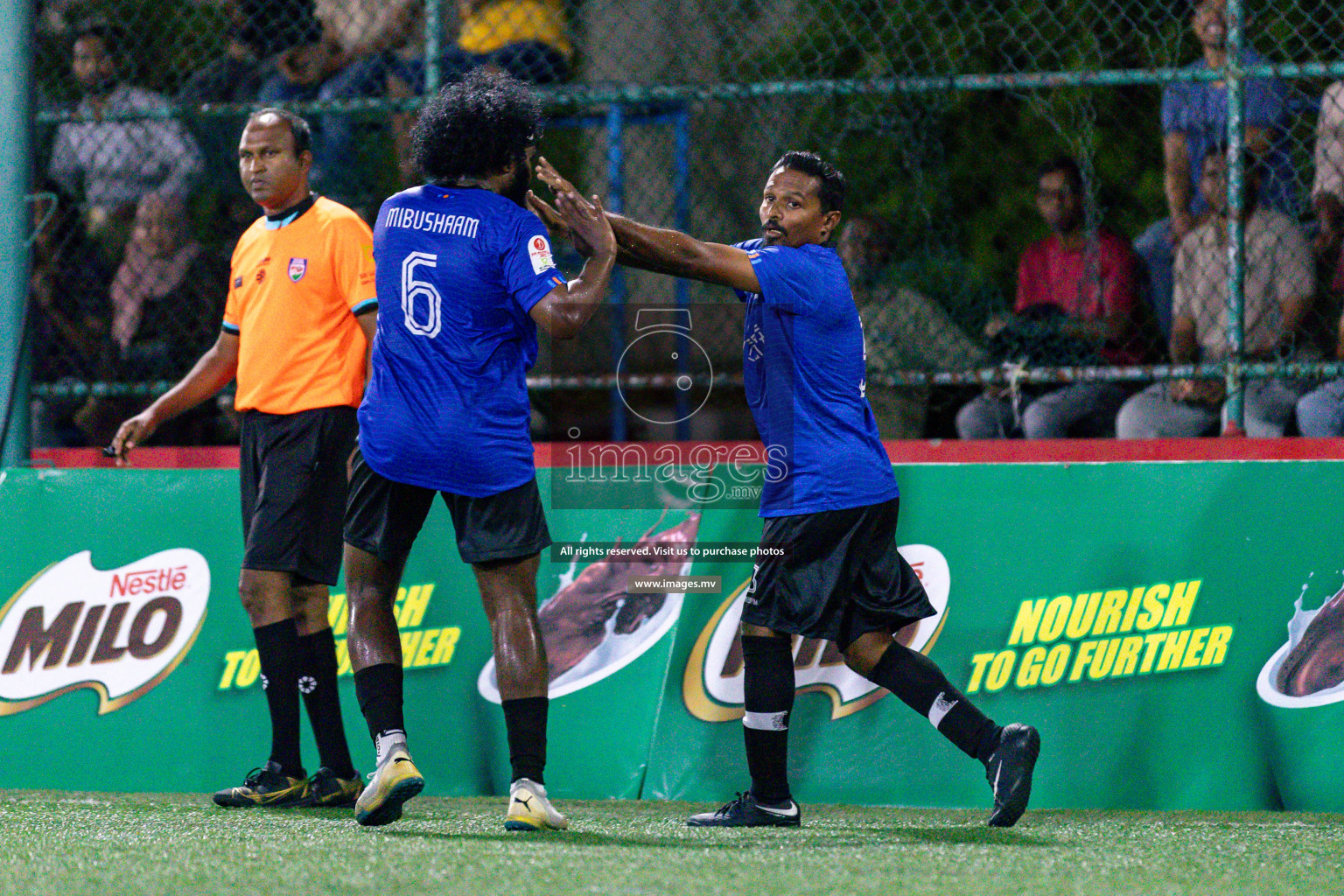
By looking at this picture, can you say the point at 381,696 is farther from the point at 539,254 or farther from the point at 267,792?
the point at 539,254

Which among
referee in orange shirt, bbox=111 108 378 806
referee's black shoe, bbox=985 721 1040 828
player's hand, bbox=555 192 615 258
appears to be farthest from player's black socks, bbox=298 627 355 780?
referee's black shoe, bbox=985 721 1040 828

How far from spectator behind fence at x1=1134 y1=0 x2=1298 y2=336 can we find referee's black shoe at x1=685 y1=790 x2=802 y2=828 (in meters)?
2.57

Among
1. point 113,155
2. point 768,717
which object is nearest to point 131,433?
point 113,155

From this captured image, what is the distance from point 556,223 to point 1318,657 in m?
2.55

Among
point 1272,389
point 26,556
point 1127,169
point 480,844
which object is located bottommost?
point 480,844

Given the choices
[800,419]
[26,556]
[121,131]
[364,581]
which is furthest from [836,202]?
[121,131]

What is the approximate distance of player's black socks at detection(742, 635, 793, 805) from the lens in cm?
408

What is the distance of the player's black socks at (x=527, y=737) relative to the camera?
379 cm

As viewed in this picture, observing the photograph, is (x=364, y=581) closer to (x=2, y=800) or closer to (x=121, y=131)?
(x=2, y=800)

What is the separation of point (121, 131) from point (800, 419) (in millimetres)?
3792

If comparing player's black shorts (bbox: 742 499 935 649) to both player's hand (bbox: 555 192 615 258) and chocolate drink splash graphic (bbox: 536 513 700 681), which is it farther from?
player's hand (bbox: 555 192 615 258)

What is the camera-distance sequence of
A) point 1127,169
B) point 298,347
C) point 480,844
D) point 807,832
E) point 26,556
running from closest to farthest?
point 480,844 → point 807,832 → point 298,347 → point 26,556 → point 1127,169

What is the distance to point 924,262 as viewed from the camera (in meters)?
5.90

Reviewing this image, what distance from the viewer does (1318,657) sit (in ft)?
14.6
